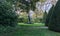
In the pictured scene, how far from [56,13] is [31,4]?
1374 cm

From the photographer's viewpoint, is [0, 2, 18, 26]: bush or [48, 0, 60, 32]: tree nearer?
[48, 0, 60, 32]: tree

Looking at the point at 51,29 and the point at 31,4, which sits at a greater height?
the point at 31,4

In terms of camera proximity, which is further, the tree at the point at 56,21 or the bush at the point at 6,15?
the bush at the point at 6,15

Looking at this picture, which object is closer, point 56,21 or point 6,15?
point 56,21

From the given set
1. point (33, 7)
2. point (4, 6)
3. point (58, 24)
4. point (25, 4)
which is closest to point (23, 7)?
point (25, 4)

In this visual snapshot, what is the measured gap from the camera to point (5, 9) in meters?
14.5

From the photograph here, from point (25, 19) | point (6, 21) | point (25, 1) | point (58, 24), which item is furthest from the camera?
point (25, 19)

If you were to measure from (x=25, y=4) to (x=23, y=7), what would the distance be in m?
0.65

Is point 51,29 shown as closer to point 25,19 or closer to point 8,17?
point 8,17

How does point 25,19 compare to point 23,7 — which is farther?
point 25,19

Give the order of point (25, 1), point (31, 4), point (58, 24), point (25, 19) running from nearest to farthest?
1. point (58, 24)
2. point (25, 1)
3. point (31, 4)
4. point (25, 19)

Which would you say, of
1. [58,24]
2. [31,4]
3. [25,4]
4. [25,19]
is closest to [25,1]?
[25,4]

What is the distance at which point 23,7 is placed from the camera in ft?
83.6

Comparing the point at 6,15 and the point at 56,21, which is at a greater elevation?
the point at 6,15
